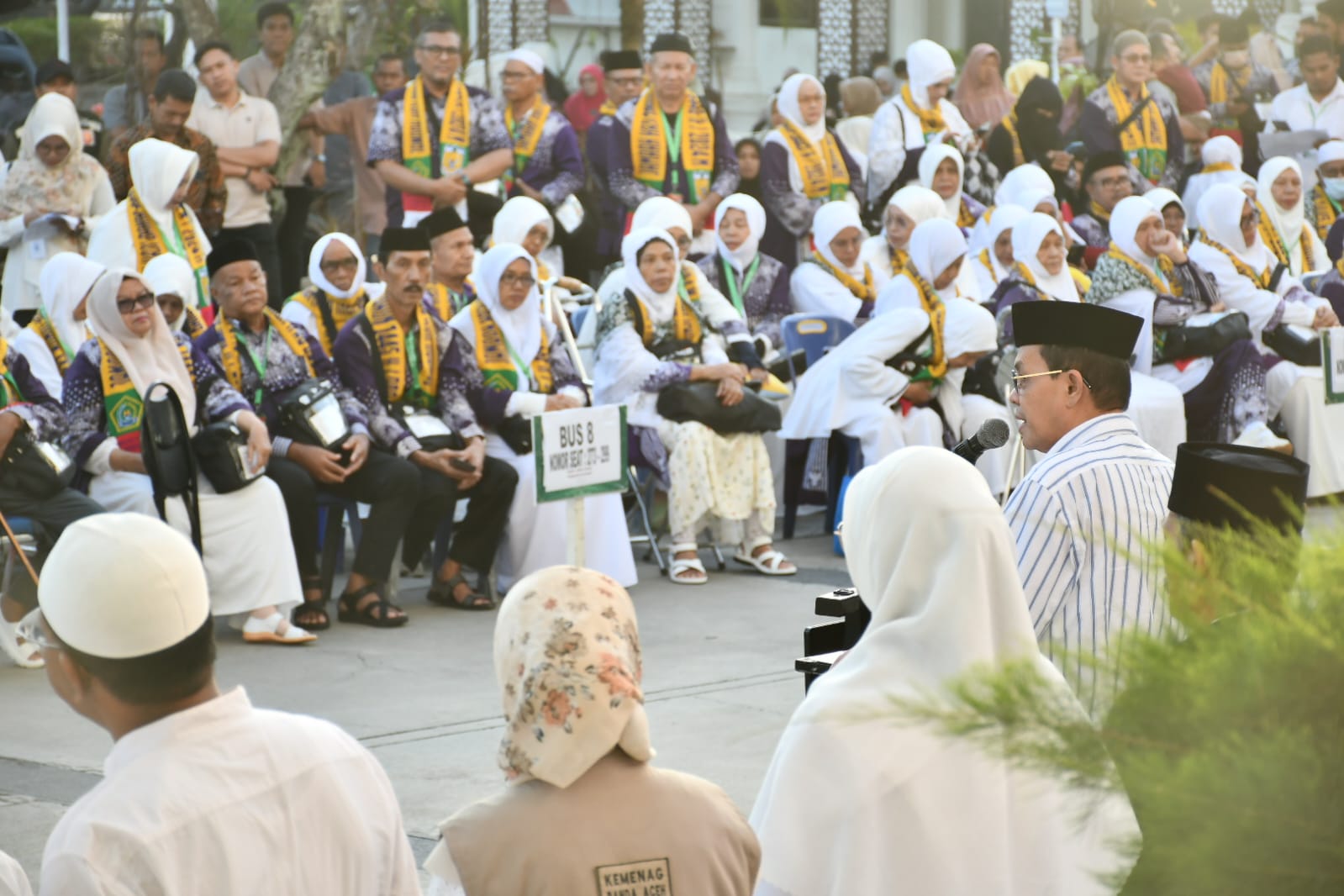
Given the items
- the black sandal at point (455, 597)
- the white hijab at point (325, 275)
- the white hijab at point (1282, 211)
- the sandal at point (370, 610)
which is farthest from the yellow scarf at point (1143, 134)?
the sandal at point (370, 610)

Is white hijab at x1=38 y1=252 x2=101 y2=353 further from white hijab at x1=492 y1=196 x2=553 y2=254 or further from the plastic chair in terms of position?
the plastic chair

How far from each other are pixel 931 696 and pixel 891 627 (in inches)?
77.6

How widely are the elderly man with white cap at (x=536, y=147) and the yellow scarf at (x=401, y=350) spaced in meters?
3.05

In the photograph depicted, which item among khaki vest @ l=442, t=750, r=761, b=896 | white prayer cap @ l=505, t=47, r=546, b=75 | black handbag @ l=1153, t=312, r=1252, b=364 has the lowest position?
black handbag @ l=1153, t=312, r=1252, b=364

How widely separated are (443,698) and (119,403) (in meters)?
1.97

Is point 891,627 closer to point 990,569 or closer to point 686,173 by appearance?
point 990,569

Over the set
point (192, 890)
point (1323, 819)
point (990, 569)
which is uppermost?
point (1323, 819)

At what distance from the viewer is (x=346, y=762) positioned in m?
2.32

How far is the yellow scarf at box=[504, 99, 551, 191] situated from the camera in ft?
37.5

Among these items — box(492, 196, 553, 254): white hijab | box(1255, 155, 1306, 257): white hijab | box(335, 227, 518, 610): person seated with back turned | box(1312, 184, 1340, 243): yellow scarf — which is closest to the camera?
box(335, 227, 518, 610): person seated with back turned

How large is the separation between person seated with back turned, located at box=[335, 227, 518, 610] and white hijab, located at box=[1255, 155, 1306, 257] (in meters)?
7.35

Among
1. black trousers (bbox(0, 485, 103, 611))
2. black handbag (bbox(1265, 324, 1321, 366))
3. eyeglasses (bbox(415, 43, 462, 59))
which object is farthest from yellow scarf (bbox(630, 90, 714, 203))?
black trousers (bbox(0, 485, 103, 611))

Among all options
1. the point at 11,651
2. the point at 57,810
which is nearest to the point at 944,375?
the point at 11,651

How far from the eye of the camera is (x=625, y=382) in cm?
912
